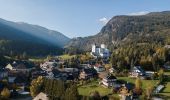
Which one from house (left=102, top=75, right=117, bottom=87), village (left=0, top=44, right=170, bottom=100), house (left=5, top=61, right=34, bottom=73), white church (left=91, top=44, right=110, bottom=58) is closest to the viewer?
village (left=0, top=44, right=170, bottom=100)

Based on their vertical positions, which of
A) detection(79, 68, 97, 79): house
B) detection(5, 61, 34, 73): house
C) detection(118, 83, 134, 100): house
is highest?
detection(5, 61, 34, 73): house

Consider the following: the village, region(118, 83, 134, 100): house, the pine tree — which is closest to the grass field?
the village

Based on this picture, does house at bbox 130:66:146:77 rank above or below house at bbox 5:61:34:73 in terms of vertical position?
below

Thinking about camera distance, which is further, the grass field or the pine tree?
the grass field

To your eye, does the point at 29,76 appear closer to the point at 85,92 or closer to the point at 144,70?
the point at 85,92

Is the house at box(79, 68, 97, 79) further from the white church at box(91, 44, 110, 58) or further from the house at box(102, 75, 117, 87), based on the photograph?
the white church at box(91, 44, 110, 58)

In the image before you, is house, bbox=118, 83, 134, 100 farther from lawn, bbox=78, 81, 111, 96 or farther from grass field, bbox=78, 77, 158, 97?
lawn, bbox=78, 81, 111, 96

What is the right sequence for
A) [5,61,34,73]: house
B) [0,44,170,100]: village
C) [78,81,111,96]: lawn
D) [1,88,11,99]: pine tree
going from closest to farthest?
1. [1,88,11,99]: pine tree
2. [0,44,170,100]: village
3. [78,81,111,96]: lawn
4. [5,61,34,73]: house

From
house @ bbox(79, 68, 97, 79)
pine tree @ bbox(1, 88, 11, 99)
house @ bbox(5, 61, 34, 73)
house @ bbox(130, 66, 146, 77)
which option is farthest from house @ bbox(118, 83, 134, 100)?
house @ bbox(5, 61, 34, 73)
